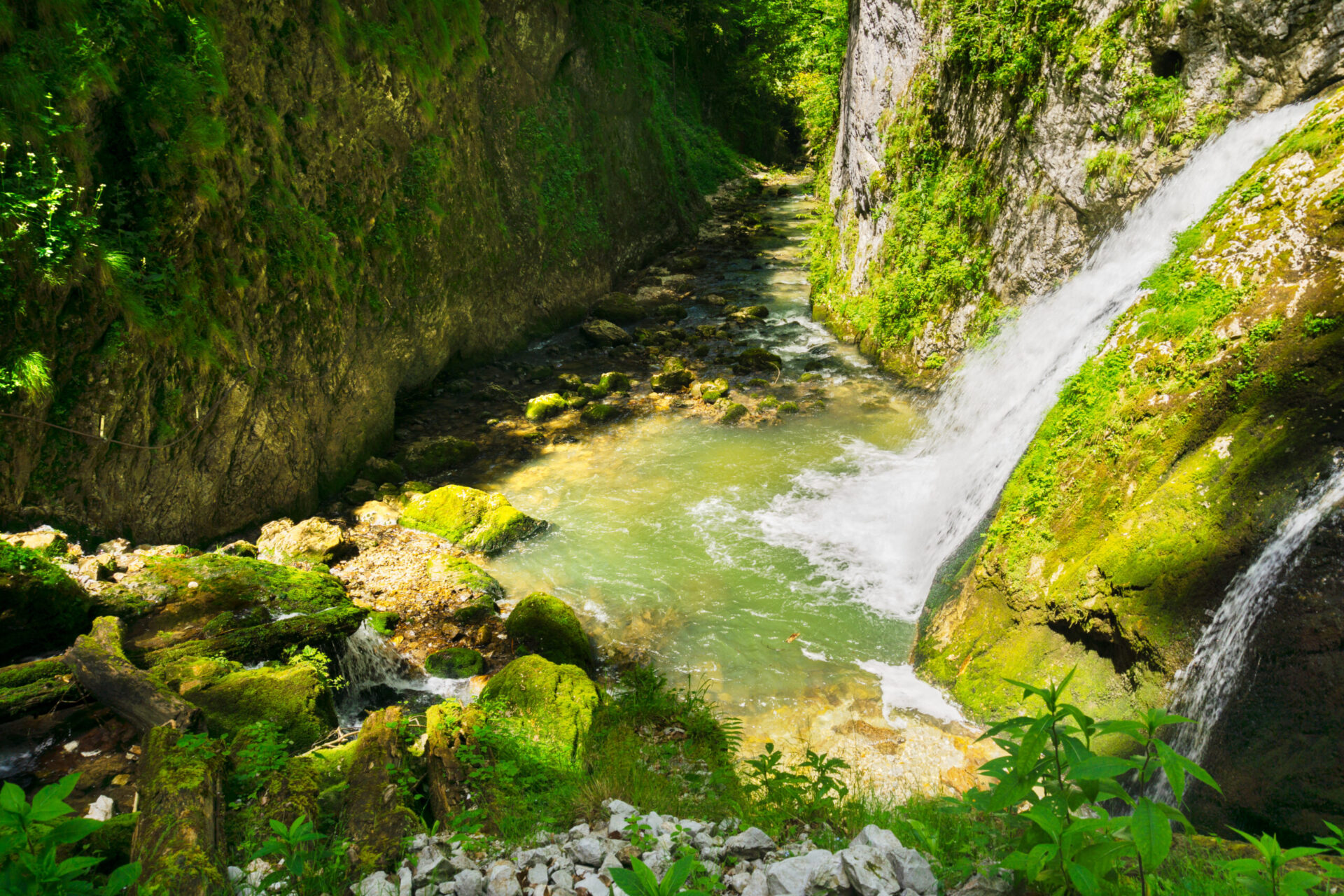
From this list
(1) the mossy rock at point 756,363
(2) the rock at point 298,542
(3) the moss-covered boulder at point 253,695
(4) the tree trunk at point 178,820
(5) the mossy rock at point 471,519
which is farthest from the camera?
(1) the mossy rock at point 756,363

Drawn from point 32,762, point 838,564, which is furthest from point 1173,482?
point 32,762

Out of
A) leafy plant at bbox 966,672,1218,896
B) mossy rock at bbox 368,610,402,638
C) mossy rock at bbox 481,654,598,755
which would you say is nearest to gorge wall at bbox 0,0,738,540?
mossy rock at bbox 368,610,402,638

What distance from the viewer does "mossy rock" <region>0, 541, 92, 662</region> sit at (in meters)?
5.12

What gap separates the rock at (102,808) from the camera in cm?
364

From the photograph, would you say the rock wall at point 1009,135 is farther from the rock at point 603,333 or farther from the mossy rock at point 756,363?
the rock at point 603,333

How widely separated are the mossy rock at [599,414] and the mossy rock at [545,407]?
448 mm

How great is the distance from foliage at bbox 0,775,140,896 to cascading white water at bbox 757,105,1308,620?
659cm

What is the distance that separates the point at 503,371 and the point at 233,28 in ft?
22.6

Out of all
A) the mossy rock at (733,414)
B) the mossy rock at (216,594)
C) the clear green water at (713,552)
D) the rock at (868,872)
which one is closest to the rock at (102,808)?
the mossy rock at (216,594)

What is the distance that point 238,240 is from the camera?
7.50 m

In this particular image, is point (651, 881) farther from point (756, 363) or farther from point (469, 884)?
point (756, 363)

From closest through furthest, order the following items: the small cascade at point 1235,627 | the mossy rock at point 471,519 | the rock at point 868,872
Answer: the rock at point 868,872
the small cascade at point 1235,627
the mossy rock at point 471,519

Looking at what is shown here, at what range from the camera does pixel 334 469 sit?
30.7 ft

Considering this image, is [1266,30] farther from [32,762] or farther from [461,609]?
[32,762]
